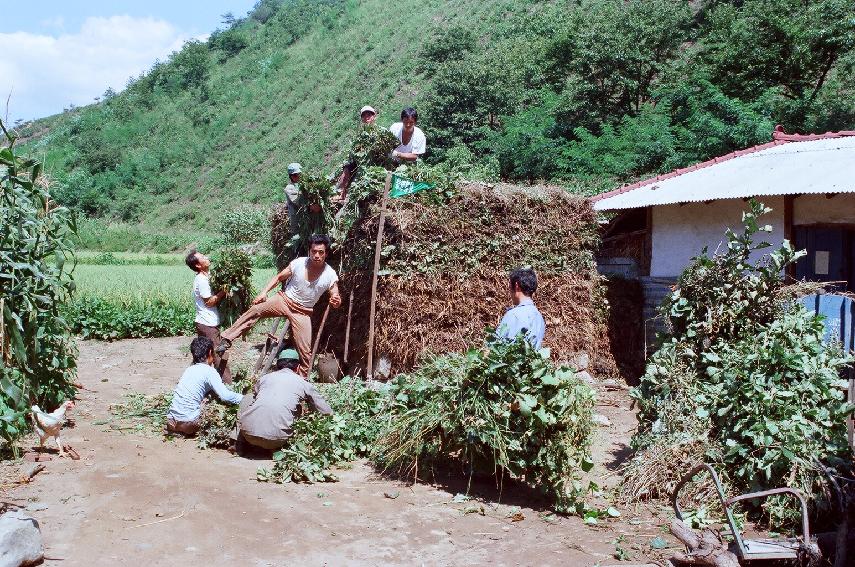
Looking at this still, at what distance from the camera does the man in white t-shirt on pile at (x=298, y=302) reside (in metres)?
8.49

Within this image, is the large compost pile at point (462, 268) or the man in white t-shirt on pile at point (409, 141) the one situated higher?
the man in white t-shirt on pile at point (409, 141)

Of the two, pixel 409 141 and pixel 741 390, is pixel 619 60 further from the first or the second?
pixel 741 390

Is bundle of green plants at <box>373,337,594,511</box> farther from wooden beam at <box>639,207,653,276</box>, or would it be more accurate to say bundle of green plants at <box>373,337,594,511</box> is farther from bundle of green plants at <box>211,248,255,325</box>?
wooden beam at <box>639,207,653,276</box>

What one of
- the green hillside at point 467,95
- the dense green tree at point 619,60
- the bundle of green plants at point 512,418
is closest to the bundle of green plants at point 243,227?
the green hillside at point 467,95

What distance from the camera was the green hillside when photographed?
2256 centimetres

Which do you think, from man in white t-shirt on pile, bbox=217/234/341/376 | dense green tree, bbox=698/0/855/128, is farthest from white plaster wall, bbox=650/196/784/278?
dense green tree, bbox=698/0/855/128

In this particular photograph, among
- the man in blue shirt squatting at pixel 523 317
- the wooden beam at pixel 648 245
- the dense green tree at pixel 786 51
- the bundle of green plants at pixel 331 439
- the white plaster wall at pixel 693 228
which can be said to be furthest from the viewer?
the dense green tree at pixel 786 51

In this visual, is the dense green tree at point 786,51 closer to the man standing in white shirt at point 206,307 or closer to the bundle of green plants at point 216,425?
the man standing in white shirt at point 206,307

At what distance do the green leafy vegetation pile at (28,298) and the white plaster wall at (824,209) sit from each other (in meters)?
9.66

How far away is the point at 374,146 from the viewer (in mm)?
9422

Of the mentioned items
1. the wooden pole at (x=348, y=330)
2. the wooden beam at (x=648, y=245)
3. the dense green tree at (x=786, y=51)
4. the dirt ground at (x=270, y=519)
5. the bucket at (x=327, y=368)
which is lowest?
the dirt ground at (x=270, y=519)

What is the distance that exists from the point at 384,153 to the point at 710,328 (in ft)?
15.6

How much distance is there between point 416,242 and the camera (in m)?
9.36

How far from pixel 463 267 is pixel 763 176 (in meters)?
4.95
